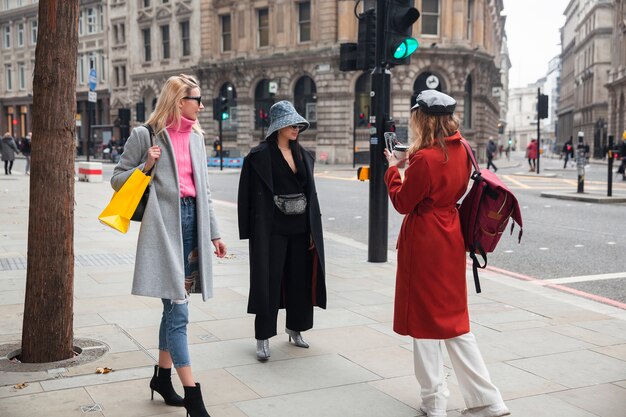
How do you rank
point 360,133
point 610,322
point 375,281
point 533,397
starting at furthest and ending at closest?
point 360,133 < point 375,281 < point 610,322 < point 533,397

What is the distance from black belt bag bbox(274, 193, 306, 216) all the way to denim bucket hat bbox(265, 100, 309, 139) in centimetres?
48

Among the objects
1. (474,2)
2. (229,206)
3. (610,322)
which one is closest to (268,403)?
(610,322)

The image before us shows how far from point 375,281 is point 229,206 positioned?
9.78 metres

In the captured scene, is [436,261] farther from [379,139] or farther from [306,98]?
[306,98]

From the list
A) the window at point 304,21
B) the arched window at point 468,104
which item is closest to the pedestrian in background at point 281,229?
the arched window at point 468,104

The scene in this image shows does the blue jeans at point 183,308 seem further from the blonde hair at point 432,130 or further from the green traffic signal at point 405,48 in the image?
the green traffic signal at point 405,48

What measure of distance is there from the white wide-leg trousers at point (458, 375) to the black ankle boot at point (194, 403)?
4.02 feet

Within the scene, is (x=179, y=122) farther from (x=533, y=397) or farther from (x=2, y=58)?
(x=2, y=58)

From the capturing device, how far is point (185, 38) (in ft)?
162

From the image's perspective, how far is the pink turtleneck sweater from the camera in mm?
4094

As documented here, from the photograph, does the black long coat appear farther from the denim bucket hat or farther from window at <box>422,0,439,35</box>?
window at <box>422,0,439,35</box>

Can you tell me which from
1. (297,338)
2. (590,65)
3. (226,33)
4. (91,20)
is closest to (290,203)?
(297,338)

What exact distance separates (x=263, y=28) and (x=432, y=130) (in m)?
42.6

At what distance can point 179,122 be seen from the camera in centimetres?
406
